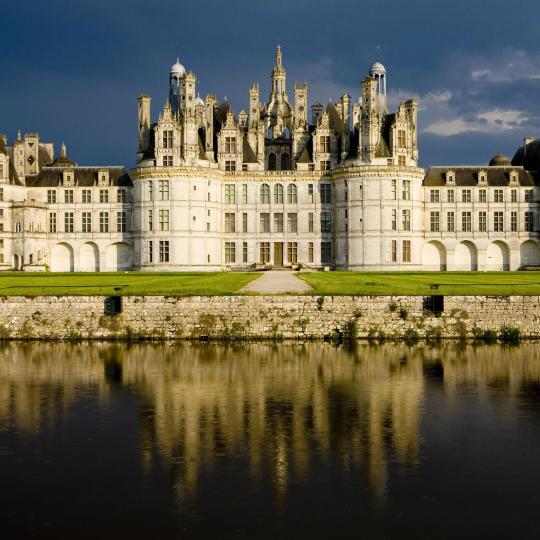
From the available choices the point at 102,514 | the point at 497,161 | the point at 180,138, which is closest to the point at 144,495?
the point at 102,514

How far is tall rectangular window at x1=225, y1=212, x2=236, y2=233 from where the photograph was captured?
8331 centimetres

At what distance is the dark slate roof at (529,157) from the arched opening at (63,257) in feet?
154

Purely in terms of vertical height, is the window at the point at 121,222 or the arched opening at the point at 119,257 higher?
the window at the point at 121,222

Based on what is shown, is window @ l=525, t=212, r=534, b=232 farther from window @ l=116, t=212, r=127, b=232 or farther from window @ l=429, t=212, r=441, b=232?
window @ l=116, t=212, r=127, b=232

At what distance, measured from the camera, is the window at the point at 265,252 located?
8338cm

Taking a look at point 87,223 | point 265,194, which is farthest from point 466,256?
point 87,223

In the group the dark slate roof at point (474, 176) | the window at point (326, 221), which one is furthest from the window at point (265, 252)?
the dark slate roof at point (474, 176)

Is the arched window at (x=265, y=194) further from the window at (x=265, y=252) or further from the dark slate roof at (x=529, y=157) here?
the dark slate roof at (x=529, y=157)

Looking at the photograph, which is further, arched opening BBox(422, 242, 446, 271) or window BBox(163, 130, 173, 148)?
arched opening BBox(422, 242, 446, 271)

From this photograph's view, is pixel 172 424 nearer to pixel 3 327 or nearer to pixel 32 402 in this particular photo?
pixel 32 402

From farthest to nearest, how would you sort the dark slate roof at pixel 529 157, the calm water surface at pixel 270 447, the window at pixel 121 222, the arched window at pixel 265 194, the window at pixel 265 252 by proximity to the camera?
the dark slate roof at pixel 529 157 < the window at pixel 121 222 < the window at pixel 265 252 < the arched window at pixel 265 194 < the calm water surface at pixel 270 447

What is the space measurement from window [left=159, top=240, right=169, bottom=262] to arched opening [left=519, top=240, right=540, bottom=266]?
34804mm

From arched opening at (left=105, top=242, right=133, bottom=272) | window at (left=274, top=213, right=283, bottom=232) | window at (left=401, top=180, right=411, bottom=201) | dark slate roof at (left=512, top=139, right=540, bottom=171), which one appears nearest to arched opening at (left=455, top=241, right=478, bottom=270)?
window at (left=401, top=180, right=411, bottom=201)

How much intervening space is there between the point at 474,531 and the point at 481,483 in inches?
107
